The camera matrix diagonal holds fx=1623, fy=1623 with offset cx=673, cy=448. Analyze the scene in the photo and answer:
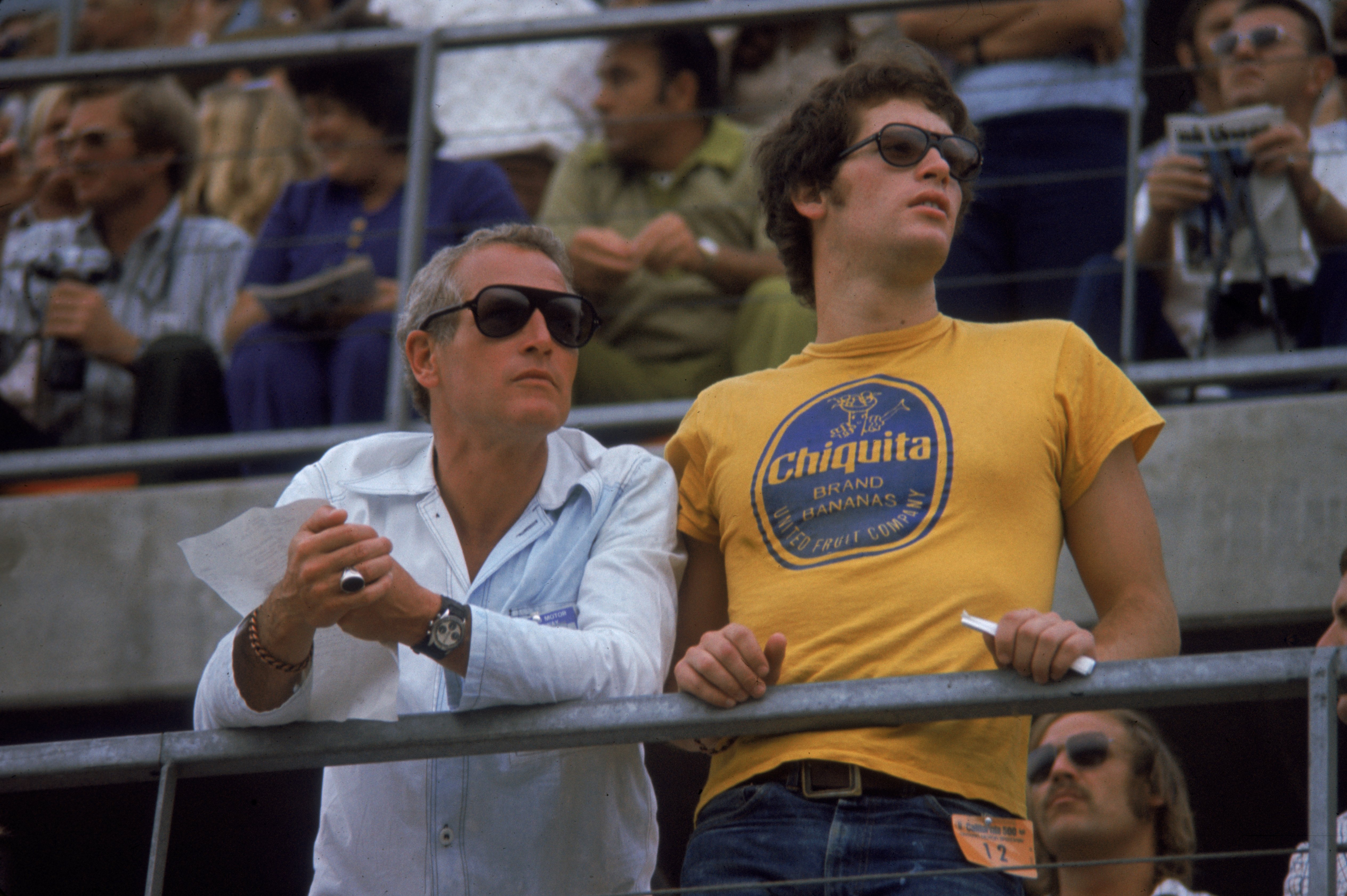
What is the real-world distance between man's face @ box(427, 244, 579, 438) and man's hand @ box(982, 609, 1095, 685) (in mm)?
837

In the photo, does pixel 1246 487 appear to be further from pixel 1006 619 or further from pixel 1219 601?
pixel 1006 619

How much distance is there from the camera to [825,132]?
2732mm

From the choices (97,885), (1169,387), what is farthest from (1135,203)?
(97,885)

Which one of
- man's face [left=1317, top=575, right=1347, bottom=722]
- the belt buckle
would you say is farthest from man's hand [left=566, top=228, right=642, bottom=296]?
the belt buckle

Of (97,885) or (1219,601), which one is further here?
(97,885)

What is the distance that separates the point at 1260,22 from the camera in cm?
408

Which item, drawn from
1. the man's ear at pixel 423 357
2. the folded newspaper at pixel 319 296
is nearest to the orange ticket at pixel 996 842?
the man's ear at pixel 423 357

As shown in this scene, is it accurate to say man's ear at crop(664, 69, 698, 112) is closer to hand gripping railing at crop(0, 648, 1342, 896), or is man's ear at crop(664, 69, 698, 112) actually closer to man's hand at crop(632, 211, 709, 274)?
man's hand at crop(632, 211, 709, 274)

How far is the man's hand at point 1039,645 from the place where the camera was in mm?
1924

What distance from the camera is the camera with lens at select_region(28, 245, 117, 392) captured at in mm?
4430

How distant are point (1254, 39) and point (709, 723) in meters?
2.80

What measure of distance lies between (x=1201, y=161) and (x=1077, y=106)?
42 cm

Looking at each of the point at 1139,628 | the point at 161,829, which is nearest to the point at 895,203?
the point at 1139,628

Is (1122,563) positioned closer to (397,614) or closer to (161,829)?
(397,614)
